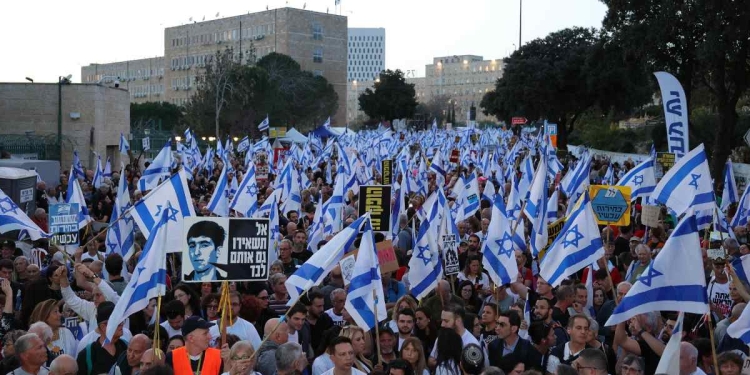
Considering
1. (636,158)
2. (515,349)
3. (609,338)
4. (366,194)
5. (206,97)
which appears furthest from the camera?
(206,97)

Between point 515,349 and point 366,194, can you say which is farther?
point 366,194

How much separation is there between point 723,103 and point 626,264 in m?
22.7

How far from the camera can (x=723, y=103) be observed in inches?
1313

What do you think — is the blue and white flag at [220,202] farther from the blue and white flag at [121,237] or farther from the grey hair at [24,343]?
the grey hair at [24,343]

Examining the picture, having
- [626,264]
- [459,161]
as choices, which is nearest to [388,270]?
[626,264]

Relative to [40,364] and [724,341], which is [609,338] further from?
[40,364]

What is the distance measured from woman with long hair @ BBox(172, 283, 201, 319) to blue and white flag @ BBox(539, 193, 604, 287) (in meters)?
3.26

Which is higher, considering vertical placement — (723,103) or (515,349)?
(723,103)

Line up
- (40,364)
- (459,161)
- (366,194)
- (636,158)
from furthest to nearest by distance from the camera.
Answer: (636,158), (459,161), (366,194), (40,364)

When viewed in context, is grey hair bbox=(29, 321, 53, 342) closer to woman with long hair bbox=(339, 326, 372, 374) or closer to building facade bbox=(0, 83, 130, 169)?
woman with long hair bbox=(339, 326, 372, 374)

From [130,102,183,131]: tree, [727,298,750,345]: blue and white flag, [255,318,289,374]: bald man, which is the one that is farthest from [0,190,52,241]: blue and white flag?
[130,102,183,131]: tree

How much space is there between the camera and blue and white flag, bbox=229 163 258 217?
16297mm

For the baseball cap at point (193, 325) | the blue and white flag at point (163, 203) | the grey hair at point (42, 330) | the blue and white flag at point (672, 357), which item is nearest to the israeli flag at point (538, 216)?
the blue and white flag at point (163, 203)

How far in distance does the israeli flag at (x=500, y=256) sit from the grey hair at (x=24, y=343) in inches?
185
